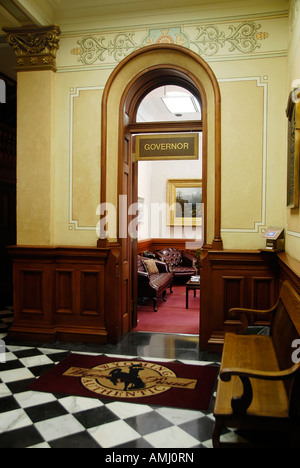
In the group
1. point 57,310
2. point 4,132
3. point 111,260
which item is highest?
point 4,132

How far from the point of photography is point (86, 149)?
4.78 meters

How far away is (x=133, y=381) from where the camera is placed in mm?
3568

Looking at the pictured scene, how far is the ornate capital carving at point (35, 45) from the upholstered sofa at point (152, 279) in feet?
11.3

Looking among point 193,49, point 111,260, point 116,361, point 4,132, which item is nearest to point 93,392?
point 116,361

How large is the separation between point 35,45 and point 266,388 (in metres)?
4.45

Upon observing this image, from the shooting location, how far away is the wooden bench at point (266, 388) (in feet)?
6.67

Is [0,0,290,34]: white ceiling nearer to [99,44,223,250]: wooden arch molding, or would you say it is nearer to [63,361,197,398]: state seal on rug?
[99,44,223,250]: wooden arch molding

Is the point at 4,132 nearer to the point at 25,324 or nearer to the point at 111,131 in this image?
the point at 111,131

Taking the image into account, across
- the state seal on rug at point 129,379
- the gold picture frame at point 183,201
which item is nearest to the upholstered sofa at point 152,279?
the gold picture frame at point 183,201

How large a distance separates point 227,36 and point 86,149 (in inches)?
79.0

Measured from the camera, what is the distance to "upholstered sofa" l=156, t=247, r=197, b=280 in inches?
354

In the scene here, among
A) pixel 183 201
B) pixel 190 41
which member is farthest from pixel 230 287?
pixel 183 201

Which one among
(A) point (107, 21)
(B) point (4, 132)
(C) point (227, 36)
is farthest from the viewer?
(B) point (4, 132)

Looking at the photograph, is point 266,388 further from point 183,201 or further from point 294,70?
point 183,201
